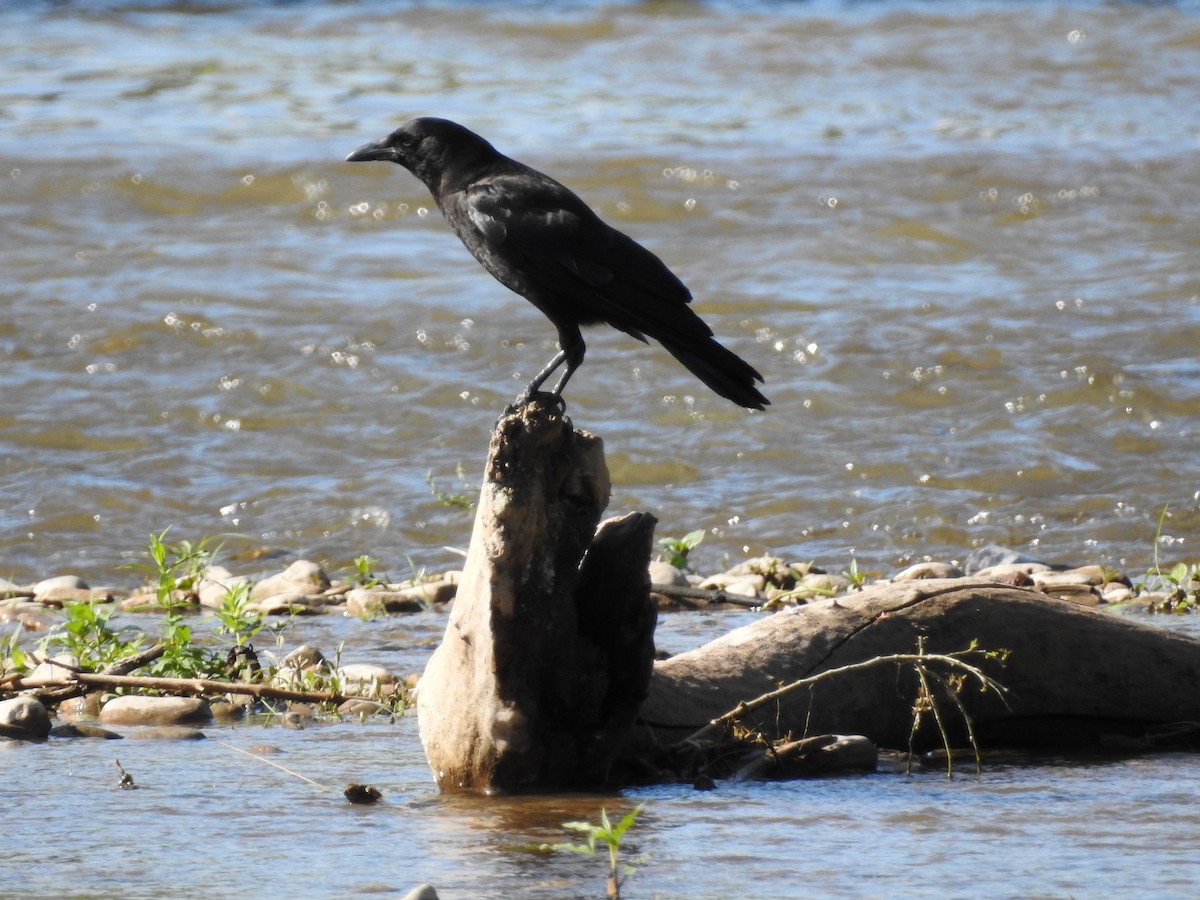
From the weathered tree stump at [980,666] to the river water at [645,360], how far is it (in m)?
0.28

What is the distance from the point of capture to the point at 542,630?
143 inches

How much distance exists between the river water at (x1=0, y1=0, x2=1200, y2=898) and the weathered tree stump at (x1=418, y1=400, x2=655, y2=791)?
0.14 metres

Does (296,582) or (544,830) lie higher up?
(296,582)

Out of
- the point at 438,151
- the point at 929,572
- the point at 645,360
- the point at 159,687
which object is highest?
the point at 438,151

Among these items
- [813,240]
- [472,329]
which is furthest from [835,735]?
[813,240]

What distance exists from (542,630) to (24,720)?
1.44m

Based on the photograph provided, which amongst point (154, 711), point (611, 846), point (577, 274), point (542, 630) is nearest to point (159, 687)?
point (154, 711)

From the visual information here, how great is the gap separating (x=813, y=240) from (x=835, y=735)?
27.4 ft

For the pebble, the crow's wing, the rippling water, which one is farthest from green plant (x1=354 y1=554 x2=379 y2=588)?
the crow's wing

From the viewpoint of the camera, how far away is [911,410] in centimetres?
870

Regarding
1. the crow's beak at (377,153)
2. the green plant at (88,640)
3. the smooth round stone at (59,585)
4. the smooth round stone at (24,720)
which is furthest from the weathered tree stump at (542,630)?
the smooth round stone at (59,585)

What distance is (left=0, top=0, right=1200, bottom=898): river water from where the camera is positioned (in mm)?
3234

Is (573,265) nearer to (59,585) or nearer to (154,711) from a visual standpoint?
(154,711)

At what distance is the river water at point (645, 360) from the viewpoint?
323 cm
